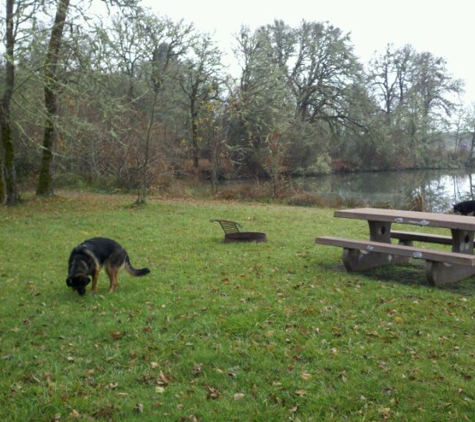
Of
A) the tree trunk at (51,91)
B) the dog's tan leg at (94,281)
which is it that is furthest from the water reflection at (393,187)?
the dog's tan leg at (94,281)

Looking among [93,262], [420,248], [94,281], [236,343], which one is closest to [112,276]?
[94,281]

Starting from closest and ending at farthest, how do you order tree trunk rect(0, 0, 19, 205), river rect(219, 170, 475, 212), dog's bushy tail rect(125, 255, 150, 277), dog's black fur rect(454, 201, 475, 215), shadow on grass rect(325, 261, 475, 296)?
shadow on grass rect(325, 261, 475, 296) < dog's bushy tail rect(125, 255, 150, 277) < tree trunk rect(0, 0, 19, 205) < dog's black fur rect(454, 201, 475, 215) < river rect(219, 170, 475, 212)

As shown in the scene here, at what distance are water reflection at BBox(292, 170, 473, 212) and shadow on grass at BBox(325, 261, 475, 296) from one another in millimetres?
11648

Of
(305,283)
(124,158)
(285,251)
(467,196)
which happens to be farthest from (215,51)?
(305,283)

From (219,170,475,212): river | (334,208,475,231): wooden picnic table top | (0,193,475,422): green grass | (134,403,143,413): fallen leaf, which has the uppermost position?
(219,170,475,212): river

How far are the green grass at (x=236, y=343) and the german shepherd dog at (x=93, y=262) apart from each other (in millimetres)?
233

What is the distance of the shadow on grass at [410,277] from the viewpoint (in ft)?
23.9

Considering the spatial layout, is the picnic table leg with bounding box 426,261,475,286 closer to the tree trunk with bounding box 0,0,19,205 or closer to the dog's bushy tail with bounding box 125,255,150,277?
the dog's bushy tail with bounding box 125,255,150,277

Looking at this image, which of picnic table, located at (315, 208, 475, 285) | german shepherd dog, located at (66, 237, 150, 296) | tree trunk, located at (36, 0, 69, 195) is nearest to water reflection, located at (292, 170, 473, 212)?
picnic table, located at (315, 208, 475, 285)

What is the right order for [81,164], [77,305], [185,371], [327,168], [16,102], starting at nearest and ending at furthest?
[185,371] < [77,305] < [16,102] < [81,164] < [327,168]

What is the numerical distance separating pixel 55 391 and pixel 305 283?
4.18 meters

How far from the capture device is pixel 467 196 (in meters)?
26.9

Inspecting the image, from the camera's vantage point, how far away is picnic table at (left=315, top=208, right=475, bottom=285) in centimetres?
704

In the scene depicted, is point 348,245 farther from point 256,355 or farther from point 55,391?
point 55,391
